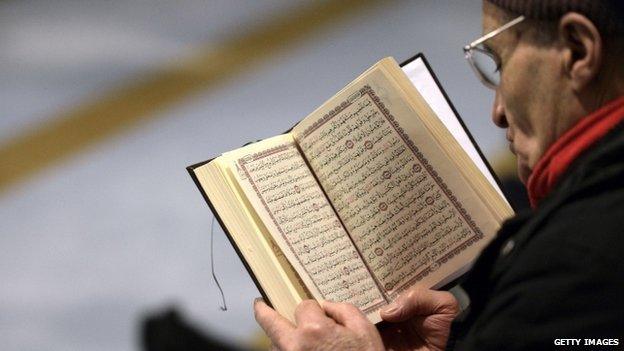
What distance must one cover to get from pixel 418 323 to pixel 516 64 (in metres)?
0.37

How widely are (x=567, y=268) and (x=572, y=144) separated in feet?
0.51

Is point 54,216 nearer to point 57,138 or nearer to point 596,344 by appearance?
point 57,138

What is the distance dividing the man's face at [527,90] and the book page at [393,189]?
0.12m

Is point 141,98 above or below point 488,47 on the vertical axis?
above

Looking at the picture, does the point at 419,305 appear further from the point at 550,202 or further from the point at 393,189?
the point at 550,202

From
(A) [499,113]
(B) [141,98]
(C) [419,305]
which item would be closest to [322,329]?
(C) [419,305]

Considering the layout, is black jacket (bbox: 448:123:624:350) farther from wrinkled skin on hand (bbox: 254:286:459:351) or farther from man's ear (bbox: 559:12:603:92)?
wrinkled skin on hand (bbox: 254:286:459:351)

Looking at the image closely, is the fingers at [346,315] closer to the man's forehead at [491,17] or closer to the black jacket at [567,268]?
the black jacket at [567,268]

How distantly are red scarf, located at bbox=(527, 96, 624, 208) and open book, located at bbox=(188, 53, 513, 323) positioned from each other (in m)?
0.16

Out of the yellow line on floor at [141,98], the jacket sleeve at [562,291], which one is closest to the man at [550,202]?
the jacket sleeve at [562,291]

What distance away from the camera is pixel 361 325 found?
1.01 m

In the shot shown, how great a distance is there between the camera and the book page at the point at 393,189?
1076 millimetres

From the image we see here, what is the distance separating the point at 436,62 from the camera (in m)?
2.16

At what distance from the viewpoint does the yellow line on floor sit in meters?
2.19
